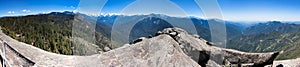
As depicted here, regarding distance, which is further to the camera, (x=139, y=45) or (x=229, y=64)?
(x=229, y=64)

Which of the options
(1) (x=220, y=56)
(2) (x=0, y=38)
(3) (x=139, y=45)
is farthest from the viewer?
(1) (x=220, y=56)

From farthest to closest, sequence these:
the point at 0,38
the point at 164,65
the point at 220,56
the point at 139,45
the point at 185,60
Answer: the point at 220,56 → the point at 0,38 → the point at 139,45 → the point at 185,60 → the point at 164,65

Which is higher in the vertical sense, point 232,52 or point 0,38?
point 0,38

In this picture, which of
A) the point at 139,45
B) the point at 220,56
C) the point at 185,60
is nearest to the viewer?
the point at 185,60

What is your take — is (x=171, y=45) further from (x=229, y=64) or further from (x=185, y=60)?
(x=229, y=64)

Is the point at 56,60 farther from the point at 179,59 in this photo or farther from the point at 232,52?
the point at 232,52

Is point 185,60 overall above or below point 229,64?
above

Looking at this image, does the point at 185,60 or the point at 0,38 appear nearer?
the point at 185,60

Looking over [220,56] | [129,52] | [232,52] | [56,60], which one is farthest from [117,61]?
[232,52]

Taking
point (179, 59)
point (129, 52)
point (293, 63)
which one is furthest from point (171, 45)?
point (293, 63)
